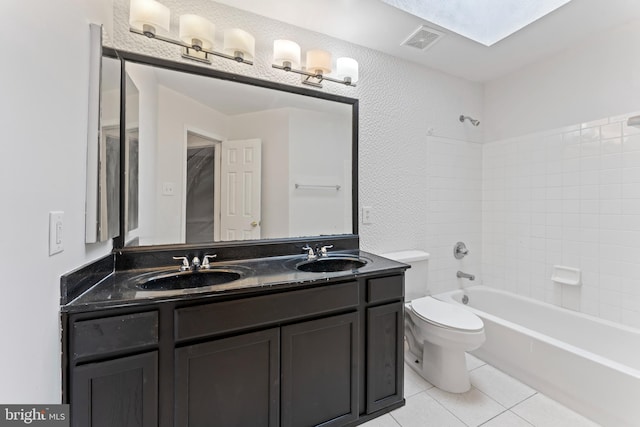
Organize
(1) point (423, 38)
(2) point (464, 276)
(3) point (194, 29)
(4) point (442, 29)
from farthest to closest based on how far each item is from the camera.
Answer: (2) point (464, 276)
(1) point (423, 38)
(4) point (442, 29)
(3) point (194, 29)

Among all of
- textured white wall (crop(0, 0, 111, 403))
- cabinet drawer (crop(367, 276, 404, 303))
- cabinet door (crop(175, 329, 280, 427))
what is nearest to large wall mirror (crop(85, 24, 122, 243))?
textured white wall (crop(0, 0, 111, 403))

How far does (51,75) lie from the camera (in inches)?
33.8

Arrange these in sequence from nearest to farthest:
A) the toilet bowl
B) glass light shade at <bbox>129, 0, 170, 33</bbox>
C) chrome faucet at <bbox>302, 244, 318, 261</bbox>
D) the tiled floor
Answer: glass light shade at <bbox>129, 0, 170, 33</bbox> < the tiled floor < the toilet bowl < chrome faucet at <bbox>302, 244, 318, 261</bbox>

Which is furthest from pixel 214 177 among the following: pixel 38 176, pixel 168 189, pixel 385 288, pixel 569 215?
pixel 569 215

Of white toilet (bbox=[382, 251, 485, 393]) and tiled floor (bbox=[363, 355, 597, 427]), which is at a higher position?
white toilet (bbox=[382, 251, 485, 393])

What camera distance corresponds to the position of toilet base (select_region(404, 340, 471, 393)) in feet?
5.73

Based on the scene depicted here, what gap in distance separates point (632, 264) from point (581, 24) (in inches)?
67.4

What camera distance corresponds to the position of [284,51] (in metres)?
1.72

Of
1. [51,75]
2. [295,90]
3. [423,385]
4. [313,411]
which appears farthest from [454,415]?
[51,75]

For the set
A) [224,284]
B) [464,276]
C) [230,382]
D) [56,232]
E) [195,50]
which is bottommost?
[230,382]

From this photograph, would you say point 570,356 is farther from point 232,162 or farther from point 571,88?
point 232,162

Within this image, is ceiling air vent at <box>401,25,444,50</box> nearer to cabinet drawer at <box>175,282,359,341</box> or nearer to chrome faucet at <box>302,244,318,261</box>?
chrome faucet at <box>302,244,318,261</box>

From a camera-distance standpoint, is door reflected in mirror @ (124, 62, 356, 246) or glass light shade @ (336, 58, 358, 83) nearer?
door reflected in mirror @ (124, 62, 356, 246)

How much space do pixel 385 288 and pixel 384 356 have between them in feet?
1.26
